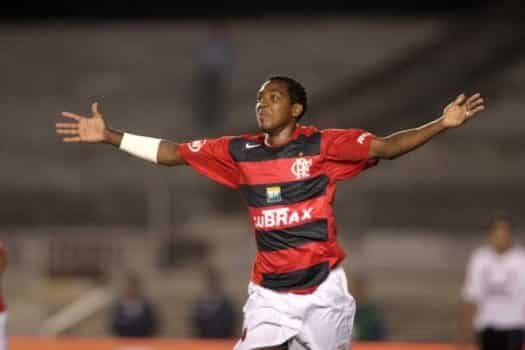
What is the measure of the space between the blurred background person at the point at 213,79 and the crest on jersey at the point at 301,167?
36.7 ft

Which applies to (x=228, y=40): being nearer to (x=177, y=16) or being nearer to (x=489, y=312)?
(x=177, y=16)

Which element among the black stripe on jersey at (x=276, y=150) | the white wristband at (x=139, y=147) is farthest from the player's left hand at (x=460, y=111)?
the white wristband at (x=139, y=147)

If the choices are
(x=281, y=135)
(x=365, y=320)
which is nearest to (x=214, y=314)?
(x=365, y=320)

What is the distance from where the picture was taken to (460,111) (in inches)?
255

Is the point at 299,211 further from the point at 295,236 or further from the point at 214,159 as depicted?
the point at 214,159

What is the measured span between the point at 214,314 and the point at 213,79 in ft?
17.1

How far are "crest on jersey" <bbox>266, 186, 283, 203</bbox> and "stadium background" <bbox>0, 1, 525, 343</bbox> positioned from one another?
7898mm

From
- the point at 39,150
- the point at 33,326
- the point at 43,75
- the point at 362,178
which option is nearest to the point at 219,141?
the point at 33,326

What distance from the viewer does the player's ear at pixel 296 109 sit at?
22.1ft

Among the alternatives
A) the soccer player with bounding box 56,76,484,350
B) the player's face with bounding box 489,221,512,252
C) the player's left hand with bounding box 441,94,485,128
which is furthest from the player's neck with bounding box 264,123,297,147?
the player's face with bounding box 489,221,512,252

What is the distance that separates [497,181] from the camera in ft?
53.5

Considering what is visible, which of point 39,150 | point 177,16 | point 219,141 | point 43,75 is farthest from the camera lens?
point 177,16

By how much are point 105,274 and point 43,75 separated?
17.2 feet

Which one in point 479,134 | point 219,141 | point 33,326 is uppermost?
point 479,134
